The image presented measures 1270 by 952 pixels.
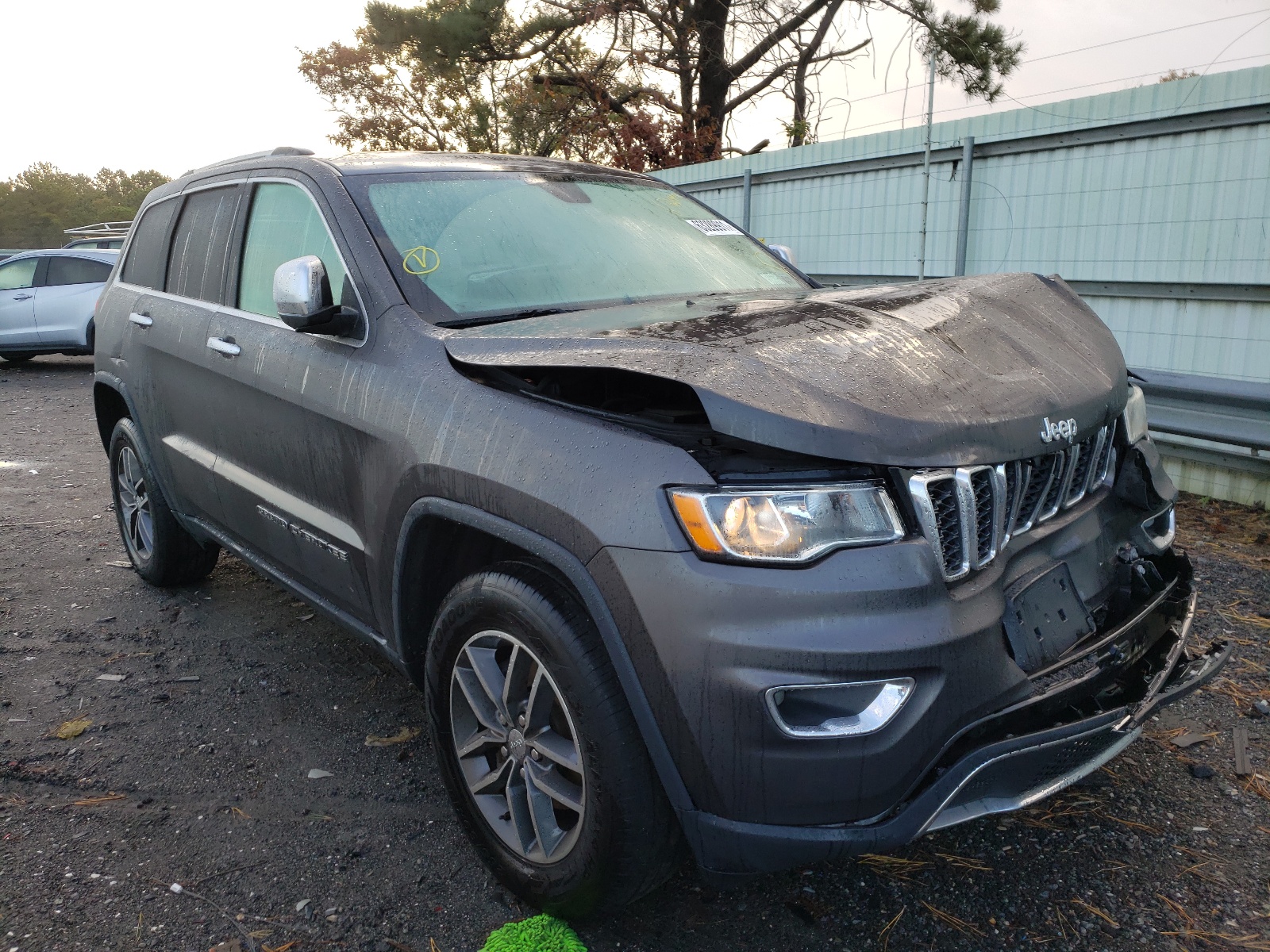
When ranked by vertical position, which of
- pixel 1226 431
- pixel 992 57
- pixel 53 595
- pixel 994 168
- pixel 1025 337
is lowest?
pixel 53 595

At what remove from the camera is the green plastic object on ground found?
7.19 feet

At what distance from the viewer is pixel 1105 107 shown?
21.8ft

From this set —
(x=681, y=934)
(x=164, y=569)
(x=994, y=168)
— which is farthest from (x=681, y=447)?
(x=994, y=168)

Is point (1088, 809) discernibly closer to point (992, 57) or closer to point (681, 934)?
point (681, 934)

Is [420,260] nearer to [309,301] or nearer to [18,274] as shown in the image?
[309,301]

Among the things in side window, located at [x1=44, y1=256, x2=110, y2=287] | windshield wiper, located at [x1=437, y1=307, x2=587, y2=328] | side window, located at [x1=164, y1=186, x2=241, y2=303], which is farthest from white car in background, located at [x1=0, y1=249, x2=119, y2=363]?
windshield wiper, located at [x1=437, y1=307, x2=587, y2=328]

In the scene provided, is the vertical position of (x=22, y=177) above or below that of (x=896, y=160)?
above

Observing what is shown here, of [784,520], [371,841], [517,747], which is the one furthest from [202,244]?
[784,520]

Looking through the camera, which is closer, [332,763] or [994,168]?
[332,763]

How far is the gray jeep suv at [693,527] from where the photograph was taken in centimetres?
180

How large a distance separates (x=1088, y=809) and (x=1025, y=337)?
1.33m

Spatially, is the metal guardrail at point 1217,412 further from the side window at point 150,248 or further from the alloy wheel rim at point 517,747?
the side window at point 150,248

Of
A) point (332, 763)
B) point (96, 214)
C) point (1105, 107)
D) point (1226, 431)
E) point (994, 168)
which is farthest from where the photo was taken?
point (96, 214)

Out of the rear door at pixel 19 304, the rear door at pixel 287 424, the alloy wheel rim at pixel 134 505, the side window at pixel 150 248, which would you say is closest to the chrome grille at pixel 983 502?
the rear door at pixel 287 424
